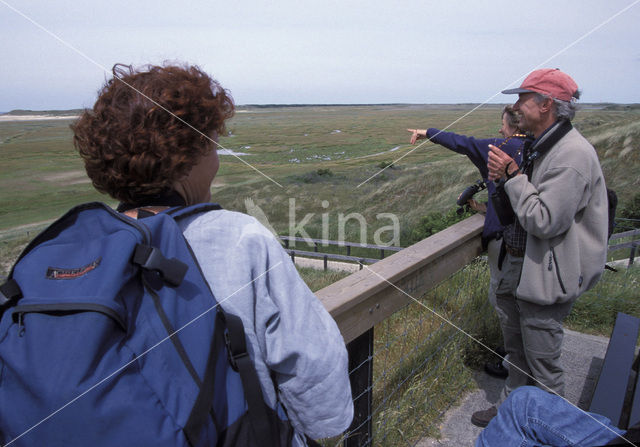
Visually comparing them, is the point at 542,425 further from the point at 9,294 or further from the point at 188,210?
the point at 9,294

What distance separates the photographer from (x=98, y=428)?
834mm

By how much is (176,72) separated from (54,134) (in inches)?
56.9

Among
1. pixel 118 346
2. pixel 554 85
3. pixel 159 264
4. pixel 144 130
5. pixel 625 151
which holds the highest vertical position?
pixel 554 85

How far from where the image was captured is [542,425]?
1.71 m

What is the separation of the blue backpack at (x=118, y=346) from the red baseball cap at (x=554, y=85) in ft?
6.95

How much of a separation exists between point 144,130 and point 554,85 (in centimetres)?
212

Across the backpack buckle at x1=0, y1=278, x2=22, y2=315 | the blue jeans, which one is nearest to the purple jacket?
the blue jeans

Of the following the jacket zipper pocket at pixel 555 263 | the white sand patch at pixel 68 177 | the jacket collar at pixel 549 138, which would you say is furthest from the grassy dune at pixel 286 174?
the jacket zipper pocket at pixel 555 263

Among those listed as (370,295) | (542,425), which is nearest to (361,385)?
(370,295)

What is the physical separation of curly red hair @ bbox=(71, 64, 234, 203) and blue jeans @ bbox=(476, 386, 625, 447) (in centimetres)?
149

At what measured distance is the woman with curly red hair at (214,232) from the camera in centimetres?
108

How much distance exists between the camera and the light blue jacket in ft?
3.50

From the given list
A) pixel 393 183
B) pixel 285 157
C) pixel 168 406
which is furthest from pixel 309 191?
pixel 168 406

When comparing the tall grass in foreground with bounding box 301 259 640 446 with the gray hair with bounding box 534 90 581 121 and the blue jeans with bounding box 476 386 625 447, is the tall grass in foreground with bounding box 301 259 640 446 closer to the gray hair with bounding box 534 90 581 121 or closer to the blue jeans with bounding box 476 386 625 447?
the blue jeans with bounding box 476 386 625 447
